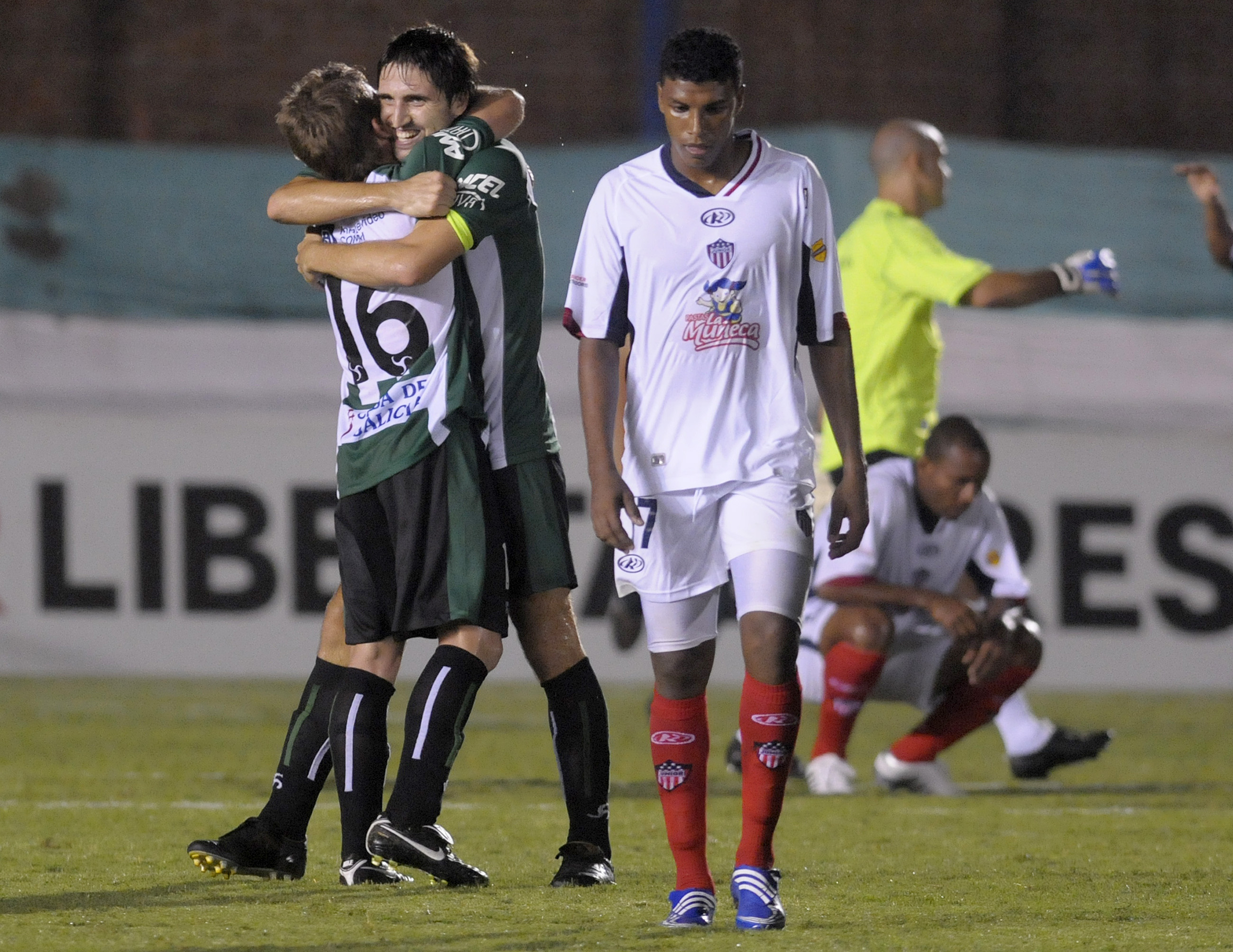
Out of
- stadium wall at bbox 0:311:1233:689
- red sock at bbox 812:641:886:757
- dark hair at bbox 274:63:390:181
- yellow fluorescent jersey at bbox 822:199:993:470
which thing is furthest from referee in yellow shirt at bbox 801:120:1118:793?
stadium wall at bbox 0:311:1233:689

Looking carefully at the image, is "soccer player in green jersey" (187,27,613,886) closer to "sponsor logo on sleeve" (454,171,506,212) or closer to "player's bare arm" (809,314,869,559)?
"sponsor logo on sleeve" (454,171,506,212)

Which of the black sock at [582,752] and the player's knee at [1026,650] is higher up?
the black sock at [582,752]

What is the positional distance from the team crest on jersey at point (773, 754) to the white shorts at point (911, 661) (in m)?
2.69

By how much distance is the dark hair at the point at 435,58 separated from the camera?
3742mm

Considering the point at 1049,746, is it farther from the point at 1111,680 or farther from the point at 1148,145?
the point at 1148,145

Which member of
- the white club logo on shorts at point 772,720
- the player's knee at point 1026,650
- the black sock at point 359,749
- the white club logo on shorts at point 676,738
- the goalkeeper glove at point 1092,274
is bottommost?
the player's knee at point 1026,650

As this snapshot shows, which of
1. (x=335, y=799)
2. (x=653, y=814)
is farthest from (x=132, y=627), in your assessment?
(x=653, y=814)

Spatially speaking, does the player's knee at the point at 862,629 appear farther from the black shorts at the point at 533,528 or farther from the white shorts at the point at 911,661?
the black shorts at the point at 533,528

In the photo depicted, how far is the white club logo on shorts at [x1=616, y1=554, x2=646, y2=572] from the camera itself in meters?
3.47

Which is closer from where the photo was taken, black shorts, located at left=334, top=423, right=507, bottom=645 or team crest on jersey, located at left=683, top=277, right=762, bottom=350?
team crest on jersey, located at left=683, top=277, right=762, bottom=350

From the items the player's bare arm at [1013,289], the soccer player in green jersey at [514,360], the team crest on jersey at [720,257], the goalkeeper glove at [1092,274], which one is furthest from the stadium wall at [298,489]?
the team crest on jersey at [720,257]

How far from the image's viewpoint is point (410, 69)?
3750 mm

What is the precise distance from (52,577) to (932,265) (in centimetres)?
459

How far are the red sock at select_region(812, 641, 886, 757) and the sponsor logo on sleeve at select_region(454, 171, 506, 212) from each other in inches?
102
